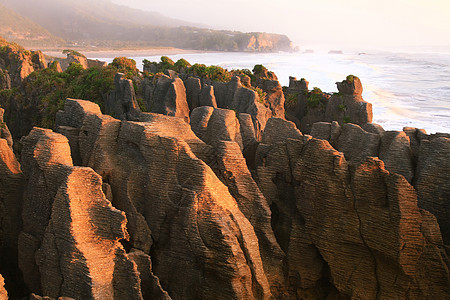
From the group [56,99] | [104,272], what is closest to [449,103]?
[56,99]

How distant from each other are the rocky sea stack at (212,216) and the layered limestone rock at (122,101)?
9925mm

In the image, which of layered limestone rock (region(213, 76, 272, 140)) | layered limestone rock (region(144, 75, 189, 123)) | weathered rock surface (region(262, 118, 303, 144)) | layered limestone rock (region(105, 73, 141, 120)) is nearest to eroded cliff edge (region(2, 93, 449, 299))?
weathered rock surface (region(262, 118, 303, 144))

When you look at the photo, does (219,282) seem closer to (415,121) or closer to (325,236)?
(325,236)

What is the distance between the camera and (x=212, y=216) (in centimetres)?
1143

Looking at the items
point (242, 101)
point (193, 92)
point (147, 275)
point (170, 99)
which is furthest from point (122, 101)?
point (147, 275)

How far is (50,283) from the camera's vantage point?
10695 mm

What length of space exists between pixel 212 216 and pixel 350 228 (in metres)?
4.00

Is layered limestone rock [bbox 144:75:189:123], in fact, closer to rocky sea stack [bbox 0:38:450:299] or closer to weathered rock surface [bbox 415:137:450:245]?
rocky sea stack [bbox 0:38:450:299]

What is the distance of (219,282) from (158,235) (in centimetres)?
223

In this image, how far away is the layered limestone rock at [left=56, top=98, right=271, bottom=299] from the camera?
11.4 m

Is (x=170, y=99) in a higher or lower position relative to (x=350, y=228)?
higher

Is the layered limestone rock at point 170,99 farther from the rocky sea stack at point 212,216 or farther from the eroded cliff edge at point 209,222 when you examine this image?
the eroded cliff edge at point 209,222

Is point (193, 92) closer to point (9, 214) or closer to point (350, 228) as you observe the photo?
point (9, 214)

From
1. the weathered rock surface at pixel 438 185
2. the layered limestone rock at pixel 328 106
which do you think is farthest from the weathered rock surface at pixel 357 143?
the layered limestone rock at pixel 328 106
